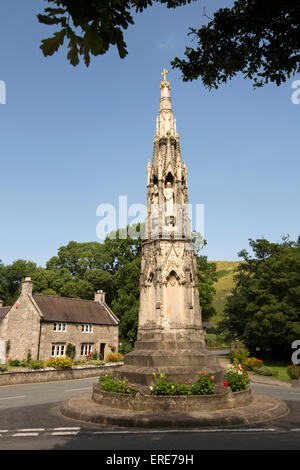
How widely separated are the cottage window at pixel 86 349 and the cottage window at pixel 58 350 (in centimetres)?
274

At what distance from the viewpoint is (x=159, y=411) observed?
1090 cm

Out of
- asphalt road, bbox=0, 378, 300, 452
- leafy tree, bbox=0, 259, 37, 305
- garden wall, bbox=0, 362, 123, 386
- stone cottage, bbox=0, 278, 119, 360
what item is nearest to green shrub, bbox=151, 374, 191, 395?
asphalt road, bbox=0, 378, 300, 452

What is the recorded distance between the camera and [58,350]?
1330 inches

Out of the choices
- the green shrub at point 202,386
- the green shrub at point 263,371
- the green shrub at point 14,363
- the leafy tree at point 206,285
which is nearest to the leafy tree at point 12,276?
the green shrub at point 14,363

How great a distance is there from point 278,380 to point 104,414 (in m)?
19.0

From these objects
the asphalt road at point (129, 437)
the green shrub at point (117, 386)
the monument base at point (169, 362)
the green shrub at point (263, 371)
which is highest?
the monument base at point (169, 362)

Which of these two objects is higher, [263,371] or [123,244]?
[123,244]

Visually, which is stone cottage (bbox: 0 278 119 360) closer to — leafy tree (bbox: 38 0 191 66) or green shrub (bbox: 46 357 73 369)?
green shrub (bbox: 46 357 73 369)

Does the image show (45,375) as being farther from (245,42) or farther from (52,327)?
(245,42)

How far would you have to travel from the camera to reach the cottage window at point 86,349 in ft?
119

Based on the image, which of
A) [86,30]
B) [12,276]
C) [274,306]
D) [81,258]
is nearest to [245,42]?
[86,30]

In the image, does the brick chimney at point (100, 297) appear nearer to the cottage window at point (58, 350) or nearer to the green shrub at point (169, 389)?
the cottage window at point (58, 350)

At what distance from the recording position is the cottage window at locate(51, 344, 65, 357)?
3326 cm

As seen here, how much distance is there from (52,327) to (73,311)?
4.16 meters
